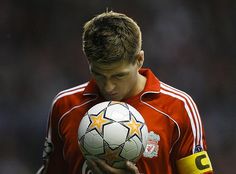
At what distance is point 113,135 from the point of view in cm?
329

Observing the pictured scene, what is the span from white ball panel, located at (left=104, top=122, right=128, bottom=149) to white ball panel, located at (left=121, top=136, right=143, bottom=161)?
→ 36 millimetres

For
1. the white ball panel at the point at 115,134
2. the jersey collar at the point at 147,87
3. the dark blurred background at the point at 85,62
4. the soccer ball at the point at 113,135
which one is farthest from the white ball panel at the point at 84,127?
the dark blurred background at the point at 85,62

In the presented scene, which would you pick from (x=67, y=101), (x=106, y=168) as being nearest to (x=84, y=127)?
(x=106, y=168)

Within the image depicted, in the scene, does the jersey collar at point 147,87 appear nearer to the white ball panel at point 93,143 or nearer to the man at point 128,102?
the man at point 128,102

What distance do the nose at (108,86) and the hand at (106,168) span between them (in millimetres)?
402

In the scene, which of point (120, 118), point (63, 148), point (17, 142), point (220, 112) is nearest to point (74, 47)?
point (17, 142)

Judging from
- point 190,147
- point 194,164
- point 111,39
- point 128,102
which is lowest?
point 194,164

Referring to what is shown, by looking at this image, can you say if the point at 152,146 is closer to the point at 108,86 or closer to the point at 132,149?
the point at 132,149

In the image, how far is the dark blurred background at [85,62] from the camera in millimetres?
7605

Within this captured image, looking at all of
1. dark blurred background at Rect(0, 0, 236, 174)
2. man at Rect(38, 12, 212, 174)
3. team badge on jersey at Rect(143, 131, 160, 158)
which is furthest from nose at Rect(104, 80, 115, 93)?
dark blurred background at Rect(0, 0, 236, 174)

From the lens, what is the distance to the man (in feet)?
11.4

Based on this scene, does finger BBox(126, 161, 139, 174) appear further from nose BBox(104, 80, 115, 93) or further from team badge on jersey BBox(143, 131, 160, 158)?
nose BBox(104, 80, 115, 93)

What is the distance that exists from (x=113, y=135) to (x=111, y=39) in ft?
1.83

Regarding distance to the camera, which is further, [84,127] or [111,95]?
[111,95]
